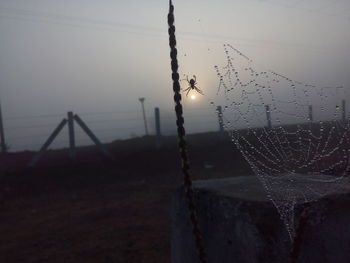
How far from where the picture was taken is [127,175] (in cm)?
1241

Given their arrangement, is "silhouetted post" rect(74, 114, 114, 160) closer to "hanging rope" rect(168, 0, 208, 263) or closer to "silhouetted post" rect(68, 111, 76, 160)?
"silhouetted post" rect(68, 111, 76, 160)

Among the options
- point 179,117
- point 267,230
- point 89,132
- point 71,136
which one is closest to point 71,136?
point 71,136

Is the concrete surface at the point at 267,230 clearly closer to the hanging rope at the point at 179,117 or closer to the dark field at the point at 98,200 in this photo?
the dark field at the point at 98,200

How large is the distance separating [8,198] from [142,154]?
4807mm

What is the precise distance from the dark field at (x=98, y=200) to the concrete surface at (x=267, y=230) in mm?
604

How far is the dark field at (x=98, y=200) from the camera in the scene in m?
5.82

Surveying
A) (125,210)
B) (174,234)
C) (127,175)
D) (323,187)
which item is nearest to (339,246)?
(323,187)

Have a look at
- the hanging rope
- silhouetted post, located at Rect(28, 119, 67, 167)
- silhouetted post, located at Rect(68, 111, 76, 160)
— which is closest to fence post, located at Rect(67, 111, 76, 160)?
silhouetted post, located at Rect(68, 111, 76, 160)

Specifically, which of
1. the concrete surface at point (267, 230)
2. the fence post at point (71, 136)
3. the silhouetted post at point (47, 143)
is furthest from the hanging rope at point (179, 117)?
the fence post at point (71, 136)

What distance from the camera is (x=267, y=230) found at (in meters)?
2.62

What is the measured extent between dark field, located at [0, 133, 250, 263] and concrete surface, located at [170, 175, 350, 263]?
1.98ft

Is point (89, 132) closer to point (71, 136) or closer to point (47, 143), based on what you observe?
point (71, 136)

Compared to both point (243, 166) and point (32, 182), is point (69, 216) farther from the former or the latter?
point (243, 166)

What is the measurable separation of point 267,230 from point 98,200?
719cm
